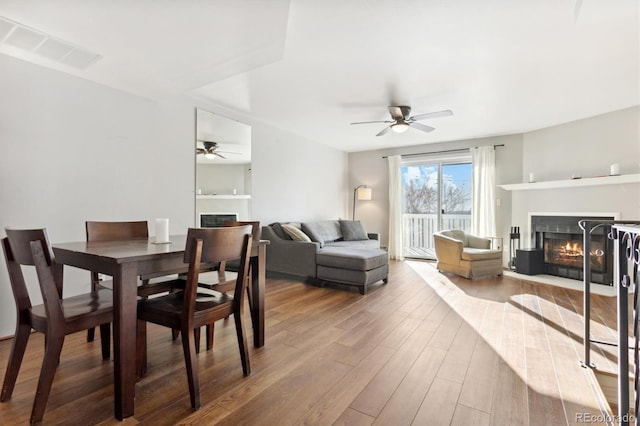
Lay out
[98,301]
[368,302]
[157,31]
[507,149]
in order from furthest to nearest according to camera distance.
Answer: [507,149], [368,302], [157,31], [98,301]

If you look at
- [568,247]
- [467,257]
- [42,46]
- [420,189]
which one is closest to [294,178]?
[420,189]

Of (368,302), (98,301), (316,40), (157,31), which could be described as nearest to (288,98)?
(316,40)

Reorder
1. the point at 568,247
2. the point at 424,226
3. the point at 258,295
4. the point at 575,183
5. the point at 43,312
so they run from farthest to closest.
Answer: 1. the point at 424,226
2. the point at 568,247
3. the point at 575,183
4. the point at 258,295
5. the point at 43,312

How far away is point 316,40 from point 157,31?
1.15 meters

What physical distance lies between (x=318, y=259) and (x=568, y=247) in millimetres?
3895

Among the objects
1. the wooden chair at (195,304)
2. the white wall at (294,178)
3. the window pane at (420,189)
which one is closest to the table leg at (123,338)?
the wooden chair at (195,304)

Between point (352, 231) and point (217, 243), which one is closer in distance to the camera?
point (217, 243)

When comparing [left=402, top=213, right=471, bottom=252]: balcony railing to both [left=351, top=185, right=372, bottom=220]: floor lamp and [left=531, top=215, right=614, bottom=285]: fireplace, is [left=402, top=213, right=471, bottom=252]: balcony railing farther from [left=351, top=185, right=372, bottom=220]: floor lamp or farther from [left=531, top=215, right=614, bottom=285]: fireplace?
[left=531, top=215, right=614, bottom=285]: fireplace

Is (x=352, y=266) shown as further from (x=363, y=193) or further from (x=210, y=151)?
(x=363, y=193)

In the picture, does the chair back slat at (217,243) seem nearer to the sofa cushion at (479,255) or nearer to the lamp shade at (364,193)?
the sofa cushion at (479,255)

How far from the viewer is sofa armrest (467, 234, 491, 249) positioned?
16.7ft

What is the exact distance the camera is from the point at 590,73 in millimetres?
3117

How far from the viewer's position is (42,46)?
7.64ft

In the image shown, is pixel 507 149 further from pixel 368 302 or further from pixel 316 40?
pixel 316 40
